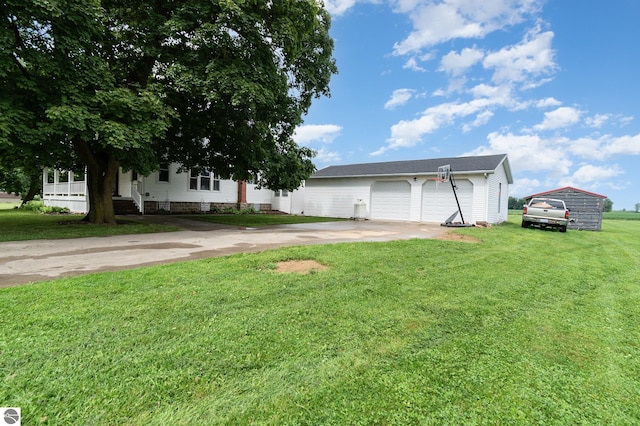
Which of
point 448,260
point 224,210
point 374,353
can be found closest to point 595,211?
point 448,260

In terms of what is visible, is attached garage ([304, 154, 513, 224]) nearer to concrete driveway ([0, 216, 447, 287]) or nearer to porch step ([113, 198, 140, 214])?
porch step ([113, 198, 140, 214])

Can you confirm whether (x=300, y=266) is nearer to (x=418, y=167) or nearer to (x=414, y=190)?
(x=414, y=190)

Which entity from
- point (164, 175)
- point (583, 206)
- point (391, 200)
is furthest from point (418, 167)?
point (164, 175)

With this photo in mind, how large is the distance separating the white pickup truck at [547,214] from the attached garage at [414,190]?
1853mm

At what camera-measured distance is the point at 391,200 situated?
62.2ft

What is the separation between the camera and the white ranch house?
16484 mm

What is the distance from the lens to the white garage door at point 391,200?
724 inches

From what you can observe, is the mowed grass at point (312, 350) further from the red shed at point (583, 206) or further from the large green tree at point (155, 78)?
the red shed at point (583, 206)

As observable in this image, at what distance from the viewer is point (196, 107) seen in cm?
1175

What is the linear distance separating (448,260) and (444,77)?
15.1m

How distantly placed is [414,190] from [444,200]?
181 centimetres

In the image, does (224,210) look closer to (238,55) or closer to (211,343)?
(238,55)

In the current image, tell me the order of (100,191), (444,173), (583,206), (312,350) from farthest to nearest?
(583,206), (444,173), (100,191), (312,350)

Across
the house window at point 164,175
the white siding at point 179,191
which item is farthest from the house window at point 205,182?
the house window at point 164,175
